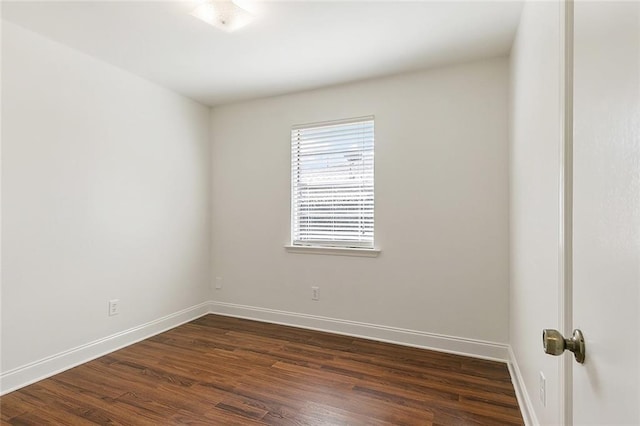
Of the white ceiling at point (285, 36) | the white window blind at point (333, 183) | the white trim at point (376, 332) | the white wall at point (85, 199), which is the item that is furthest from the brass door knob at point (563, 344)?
the white wall at point (85, 199)

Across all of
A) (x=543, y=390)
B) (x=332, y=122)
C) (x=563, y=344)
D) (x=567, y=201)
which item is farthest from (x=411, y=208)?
(x=563, y=344)

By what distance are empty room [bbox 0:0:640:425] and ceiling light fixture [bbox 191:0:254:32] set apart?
0.06 feet

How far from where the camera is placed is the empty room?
6.77ft

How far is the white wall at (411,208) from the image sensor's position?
2812 mm

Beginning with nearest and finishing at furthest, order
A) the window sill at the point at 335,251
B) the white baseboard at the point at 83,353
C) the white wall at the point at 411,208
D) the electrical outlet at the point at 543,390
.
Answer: the electrical outlet at the point at 543,390
the white baseboard at the point at 83,353
the white wall at the point at 411,208
the window sill at the point at 335,251

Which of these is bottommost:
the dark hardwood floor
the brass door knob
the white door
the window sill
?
the dark hardwood floor

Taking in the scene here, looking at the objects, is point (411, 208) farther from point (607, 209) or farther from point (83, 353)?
point (83, 353)

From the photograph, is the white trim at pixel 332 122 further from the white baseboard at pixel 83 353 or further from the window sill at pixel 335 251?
the white baseboard at pixel 83 353

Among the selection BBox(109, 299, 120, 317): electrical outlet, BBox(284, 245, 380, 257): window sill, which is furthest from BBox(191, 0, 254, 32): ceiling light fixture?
BBox(109, 299, 120, 317): electrical outlet

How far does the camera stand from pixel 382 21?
7.47 feet

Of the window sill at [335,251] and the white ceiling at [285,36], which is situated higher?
the white ceiling at [285,36]

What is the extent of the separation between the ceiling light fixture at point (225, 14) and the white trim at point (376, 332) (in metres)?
2.72

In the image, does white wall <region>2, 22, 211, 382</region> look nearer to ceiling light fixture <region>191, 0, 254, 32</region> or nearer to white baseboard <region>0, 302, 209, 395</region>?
white baseboard <region>0, 302, 209, 395</region>

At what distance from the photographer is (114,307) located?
9.78ft
